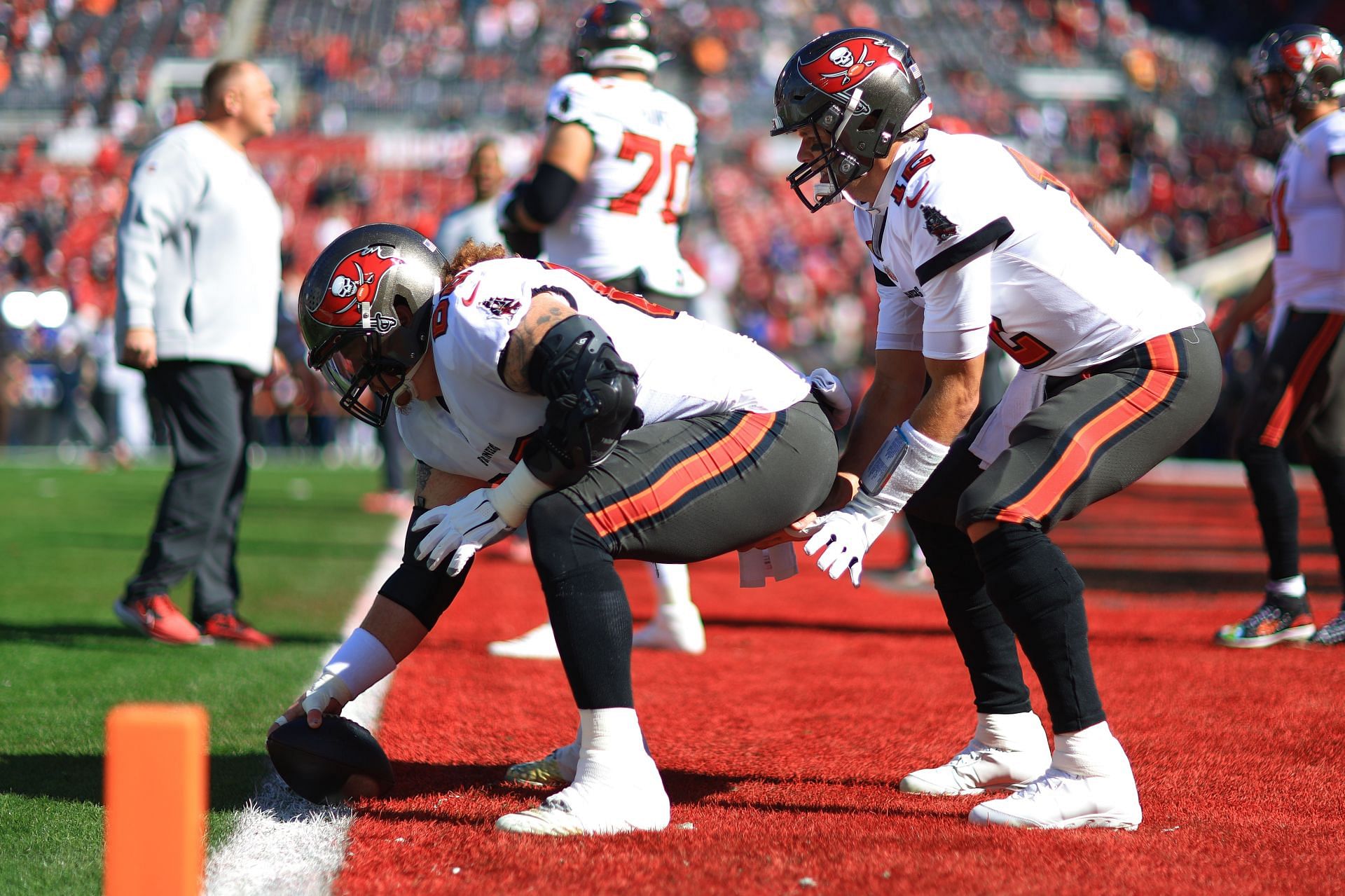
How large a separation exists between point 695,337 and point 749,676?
207 cm

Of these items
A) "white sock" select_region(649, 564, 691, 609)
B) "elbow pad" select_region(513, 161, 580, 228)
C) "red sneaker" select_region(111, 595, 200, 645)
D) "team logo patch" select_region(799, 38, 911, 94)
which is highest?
"team logo patch" select_region(799, 38, 911, 94)

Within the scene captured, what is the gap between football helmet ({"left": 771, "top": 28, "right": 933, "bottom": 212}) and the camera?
2.96 metres

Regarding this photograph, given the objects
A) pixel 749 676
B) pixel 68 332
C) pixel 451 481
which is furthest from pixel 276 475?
pixel 451 481

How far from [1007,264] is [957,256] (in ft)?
0.58

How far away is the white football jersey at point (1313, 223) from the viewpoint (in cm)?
507

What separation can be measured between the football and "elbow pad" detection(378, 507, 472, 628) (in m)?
0.31

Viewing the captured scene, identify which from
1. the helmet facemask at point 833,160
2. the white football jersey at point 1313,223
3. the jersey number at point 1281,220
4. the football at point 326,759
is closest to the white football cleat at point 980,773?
the football at point 326,759

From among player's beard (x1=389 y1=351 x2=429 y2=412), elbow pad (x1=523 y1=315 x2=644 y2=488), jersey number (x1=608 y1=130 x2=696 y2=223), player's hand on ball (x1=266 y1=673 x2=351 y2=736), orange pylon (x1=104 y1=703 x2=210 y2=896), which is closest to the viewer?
orange pylon (x1=104 y1=703 x2=210 y2=896)

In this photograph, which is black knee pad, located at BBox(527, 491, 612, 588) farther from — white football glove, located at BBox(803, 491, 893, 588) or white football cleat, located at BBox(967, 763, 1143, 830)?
white football cleat, located at BBox(967, 763, 1143, 830)

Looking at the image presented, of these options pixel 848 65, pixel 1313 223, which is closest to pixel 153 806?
→ pixel 848 65

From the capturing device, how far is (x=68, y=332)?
68.5ft

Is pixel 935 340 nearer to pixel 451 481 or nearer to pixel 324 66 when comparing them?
pixel 451 481

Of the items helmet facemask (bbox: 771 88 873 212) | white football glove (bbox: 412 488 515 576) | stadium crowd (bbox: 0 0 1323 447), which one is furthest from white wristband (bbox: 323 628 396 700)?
stadium crowd (bbox: 0 0 1323 447)

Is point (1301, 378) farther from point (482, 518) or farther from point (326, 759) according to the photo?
point (326, 759)
